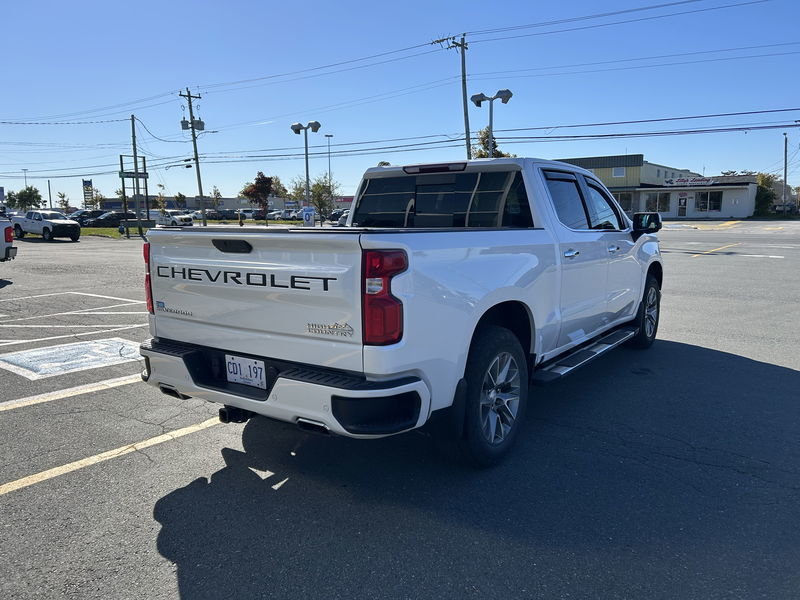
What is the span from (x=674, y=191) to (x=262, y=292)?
69.6 metres

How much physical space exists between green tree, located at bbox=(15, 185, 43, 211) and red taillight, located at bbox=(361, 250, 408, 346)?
124 metres

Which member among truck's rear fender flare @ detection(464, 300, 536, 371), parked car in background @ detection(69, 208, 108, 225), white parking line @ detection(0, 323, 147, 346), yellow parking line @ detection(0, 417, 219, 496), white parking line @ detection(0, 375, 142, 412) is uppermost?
parked car in background @ detection(69, 208, 108, 225)

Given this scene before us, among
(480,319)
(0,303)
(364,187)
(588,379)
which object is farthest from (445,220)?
(0,303)

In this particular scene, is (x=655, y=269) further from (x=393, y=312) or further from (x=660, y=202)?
(x=660, y=202)

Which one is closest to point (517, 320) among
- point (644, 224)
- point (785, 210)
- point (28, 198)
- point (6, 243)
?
point (644, 224)

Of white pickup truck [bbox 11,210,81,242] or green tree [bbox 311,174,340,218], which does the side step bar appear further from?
green tree [bbox 311,174,340,218]

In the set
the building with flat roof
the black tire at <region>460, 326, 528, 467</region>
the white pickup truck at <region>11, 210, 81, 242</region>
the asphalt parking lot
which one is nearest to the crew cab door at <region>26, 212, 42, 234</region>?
the white pickup truck at <region>11, 210, 81, 242</region>

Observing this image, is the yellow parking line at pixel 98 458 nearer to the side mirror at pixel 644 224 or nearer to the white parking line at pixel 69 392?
the white parking line at pixel 69 392

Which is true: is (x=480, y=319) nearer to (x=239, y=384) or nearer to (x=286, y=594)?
(x=239, y=384)

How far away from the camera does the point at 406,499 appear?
3443 millimetres

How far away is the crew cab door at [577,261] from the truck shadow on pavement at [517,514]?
77 cm

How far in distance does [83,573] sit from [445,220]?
3.57 metres

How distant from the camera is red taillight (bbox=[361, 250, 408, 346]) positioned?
2.96 metres

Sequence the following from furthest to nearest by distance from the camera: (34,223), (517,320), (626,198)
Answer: (626,198) < (34,223) < (517,320)
